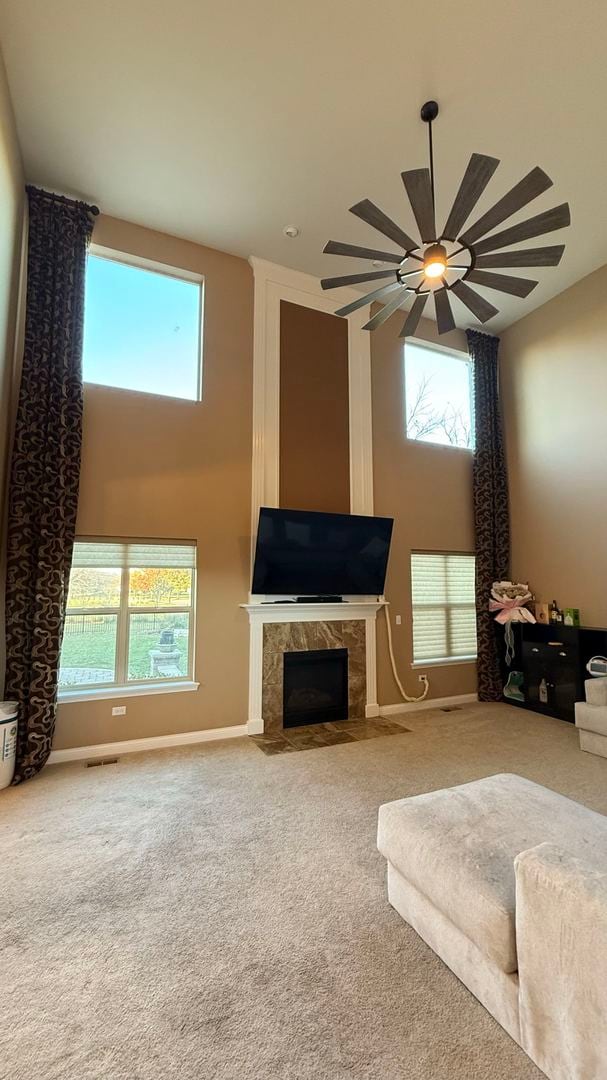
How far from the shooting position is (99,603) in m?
4.40

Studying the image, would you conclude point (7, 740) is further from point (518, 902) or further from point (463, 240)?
point (463, 240)

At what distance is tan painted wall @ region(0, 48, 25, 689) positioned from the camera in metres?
3.39

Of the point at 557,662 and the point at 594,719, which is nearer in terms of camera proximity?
the point at 594,719

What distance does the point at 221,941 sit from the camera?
2020 mm

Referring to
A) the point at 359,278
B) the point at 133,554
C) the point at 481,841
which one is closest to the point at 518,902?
the point at 481,841

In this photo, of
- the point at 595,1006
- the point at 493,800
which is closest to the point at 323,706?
the point at 493,800

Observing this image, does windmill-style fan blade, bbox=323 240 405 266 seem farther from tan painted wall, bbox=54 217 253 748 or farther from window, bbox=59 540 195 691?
window, bbox=59 540 195 691

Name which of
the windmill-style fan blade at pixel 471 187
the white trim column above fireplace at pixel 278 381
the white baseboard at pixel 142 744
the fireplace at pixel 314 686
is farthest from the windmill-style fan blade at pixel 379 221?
the white baseboard at pixel 142 744

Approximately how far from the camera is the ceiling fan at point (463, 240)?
2.39m

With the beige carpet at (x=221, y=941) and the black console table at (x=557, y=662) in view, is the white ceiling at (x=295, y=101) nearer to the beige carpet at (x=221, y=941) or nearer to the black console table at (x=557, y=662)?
the black console table at (x=557, y=662)

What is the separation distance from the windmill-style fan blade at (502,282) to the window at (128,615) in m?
3.39

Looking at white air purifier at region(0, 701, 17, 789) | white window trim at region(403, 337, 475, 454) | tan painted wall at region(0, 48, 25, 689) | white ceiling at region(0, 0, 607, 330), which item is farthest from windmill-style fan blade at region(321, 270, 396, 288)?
white air purifier at region(0, 701, 17, 789)

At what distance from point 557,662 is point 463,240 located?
4667 millimetres

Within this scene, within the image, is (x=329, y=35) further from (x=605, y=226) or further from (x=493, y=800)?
(x=493, y=800)
